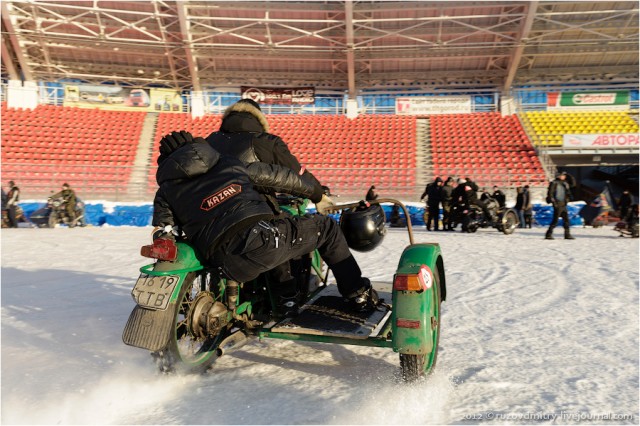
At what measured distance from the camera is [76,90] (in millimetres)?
23250

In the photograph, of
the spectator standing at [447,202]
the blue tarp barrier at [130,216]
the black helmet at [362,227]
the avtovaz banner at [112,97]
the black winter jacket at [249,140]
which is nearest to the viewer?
the black winter jacket at [249,140]

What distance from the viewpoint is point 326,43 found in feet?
73.3

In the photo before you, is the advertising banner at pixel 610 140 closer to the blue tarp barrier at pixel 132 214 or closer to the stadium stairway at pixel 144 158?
the blue tarp barrier at pixel 132 214

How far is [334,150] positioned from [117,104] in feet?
40.6

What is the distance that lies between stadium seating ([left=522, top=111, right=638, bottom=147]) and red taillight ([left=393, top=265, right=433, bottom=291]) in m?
21.2

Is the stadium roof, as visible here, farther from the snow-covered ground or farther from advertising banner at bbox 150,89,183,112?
the snow-covered ground

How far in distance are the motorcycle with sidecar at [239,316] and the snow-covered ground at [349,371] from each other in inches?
7.4

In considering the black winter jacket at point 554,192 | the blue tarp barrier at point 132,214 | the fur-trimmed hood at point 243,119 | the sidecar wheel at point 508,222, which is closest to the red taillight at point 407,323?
the fur-trimmed hood at point 243,119

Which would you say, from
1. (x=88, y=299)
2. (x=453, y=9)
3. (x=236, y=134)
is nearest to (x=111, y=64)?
(x=453, y=9)

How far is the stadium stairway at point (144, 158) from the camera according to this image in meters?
17.1

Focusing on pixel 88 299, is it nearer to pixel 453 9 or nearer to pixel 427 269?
pixel 427 269

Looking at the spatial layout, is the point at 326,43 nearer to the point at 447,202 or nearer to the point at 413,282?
the point at 447,202

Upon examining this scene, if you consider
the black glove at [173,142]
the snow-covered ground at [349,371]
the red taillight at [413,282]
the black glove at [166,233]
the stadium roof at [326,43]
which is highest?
the stadium roof at [326,43]

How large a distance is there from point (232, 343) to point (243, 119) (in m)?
1.36
